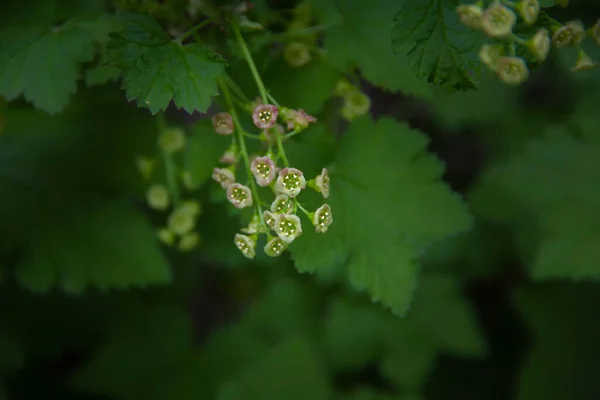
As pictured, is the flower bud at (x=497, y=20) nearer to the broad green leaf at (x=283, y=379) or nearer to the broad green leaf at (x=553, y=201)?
the broad green leaf at (x=553, y=201)

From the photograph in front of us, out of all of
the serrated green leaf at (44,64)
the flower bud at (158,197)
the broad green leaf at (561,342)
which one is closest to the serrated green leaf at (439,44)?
the serrated green leaf at (44,64)

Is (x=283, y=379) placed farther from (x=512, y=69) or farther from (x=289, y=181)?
(x=512, y=69)

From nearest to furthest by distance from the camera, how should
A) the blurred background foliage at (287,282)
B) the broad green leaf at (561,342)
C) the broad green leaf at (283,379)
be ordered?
the blurred background foliage at (287,282)
the broad green leaf at (283,379)
the broad green leaf at (561,342)

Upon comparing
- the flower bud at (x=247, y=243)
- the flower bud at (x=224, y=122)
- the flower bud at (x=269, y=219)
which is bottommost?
the flower bud at (x=247, y=243)

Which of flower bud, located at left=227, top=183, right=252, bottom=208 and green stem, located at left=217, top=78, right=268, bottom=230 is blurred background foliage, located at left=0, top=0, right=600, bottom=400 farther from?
flower bud, located at left=227, top=183, right=252, bottom=208

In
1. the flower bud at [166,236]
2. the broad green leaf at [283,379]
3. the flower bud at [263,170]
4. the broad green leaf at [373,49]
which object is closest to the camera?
the flower bud at [263,170]

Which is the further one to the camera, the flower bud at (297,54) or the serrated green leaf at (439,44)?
the flower bud at (297,54)

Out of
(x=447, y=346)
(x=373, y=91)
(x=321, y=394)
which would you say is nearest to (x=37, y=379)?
(x=321, y=394)

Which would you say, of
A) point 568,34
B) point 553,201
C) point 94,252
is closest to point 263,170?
point 568,34
